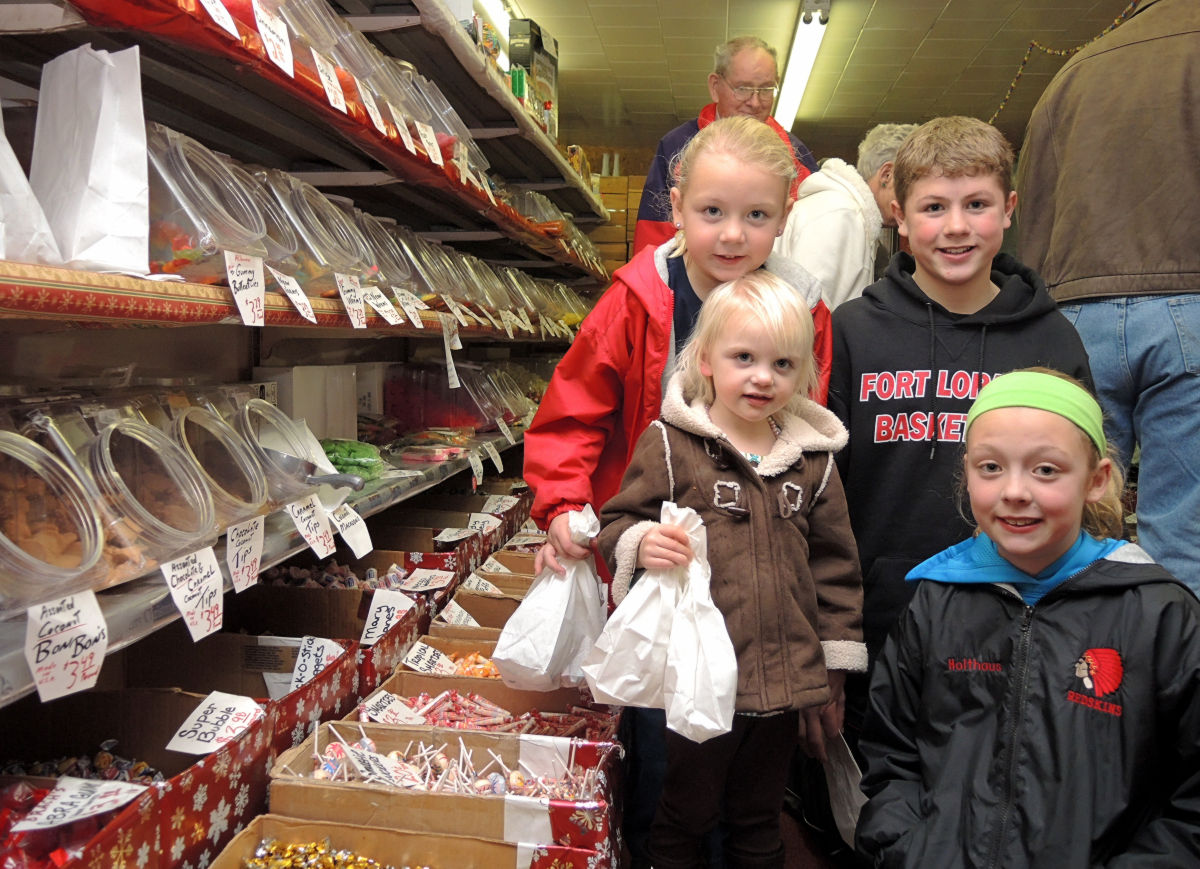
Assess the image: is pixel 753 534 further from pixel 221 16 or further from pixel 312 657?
pixel 221 16

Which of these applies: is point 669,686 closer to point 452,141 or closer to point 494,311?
point 452,141

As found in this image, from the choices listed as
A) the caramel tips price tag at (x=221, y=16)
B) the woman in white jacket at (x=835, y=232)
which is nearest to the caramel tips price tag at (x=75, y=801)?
the caramel tips price tag at (x=221, y=16)

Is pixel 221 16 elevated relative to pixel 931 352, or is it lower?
elevated

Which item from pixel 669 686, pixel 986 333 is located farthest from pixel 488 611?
pixel 986 333

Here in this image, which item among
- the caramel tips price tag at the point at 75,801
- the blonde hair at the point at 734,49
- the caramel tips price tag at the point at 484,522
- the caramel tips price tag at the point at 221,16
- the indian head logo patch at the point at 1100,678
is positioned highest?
the blonde hair at the point at 734,49

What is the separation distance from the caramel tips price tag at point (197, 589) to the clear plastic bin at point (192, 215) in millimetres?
464

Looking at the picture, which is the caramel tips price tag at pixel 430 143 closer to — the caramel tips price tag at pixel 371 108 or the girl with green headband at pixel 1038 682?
the caramel tips price tag at pixel 371 108

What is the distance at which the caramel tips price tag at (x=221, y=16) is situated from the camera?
130 cm

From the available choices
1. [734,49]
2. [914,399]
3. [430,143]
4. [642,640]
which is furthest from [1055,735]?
[734,49]

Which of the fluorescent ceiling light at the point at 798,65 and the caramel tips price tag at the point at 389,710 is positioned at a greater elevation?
the fluorescent ceiling light at the point at 798,65

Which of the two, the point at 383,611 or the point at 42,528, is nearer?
the point at 42,528

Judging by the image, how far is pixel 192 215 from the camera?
1560mm

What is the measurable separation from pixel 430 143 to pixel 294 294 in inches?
38.5

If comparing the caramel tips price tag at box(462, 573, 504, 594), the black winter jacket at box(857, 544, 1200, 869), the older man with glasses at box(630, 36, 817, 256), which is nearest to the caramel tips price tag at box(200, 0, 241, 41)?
the black winter jacket at box(857, 544, 1200, 869)
